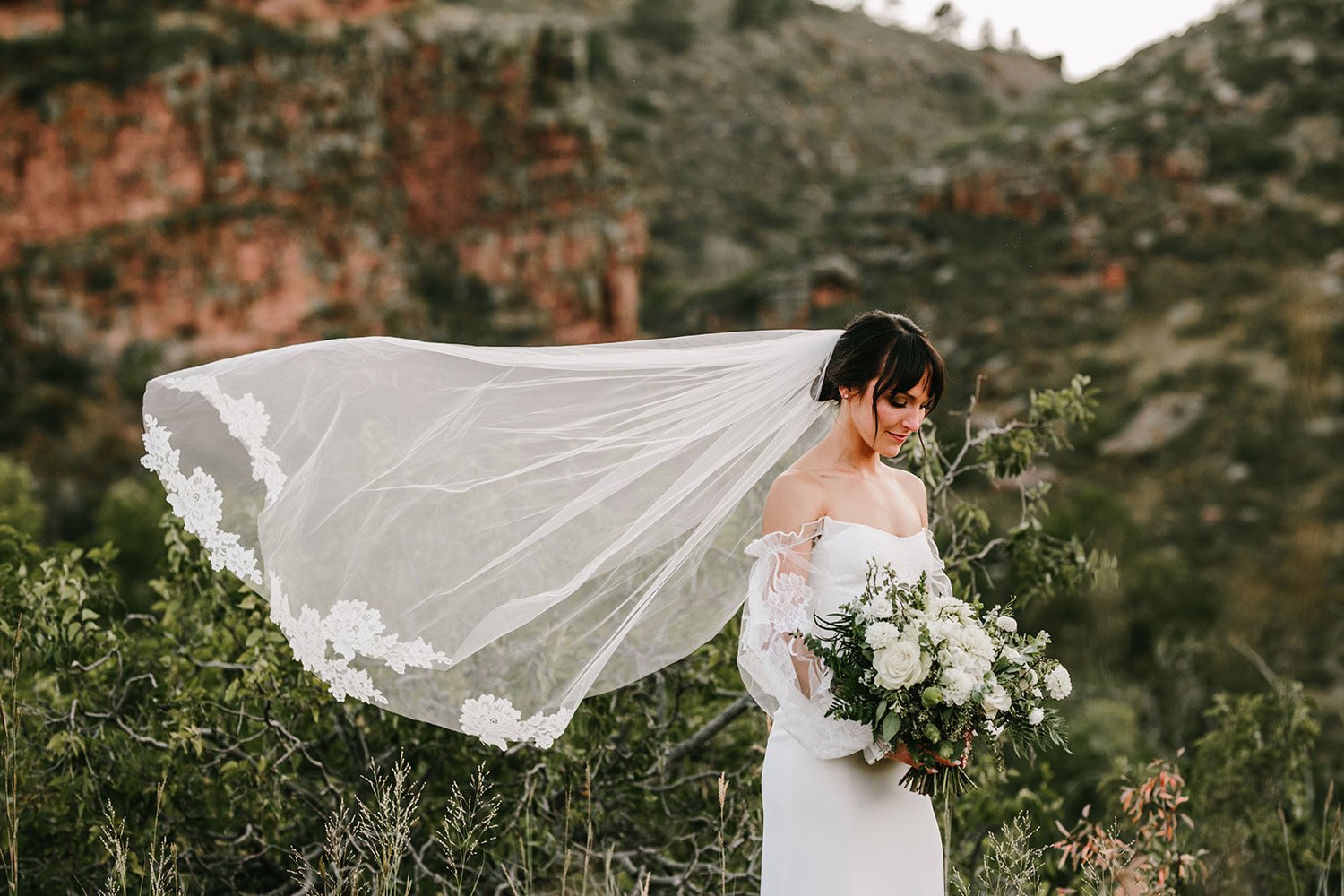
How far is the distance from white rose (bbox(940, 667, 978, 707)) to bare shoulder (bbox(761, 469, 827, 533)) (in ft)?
2.06

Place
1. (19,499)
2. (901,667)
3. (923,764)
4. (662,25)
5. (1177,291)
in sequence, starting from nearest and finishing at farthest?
(901,667)
(923,764)
(19,499)
(1177,291)
(662,25)

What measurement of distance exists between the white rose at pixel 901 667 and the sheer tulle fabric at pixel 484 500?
3.24 ft

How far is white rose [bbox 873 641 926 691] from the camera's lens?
280 centimetres

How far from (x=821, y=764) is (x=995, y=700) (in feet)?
1.76

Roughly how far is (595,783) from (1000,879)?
1633 mm

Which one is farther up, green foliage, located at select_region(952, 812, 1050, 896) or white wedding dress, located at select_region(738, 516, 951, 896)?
white wedding dress, located at select_region(738, 516, 951, 896)

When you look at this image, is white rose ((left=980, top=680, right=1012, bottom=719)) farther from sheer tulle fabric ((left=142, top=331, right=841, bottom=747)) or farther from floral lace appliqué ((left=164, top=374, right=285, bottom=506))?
floral lace appliqué ((left=164, top=374, right=285, bottom=506))

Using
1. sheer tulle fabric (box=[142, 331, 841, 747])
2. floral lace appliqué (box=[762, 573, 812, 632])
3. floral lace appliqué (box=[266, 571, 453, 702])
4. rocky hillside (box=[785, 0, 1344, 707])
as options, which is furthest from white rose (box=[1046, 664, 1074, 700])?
rocky hillside (box=[785, 0, 1344, 707])

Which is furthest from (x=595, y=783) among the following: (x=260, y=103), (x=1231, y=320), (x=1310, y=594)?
(x=260, y=103)

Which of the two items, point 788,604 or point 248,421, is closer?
point 788,604

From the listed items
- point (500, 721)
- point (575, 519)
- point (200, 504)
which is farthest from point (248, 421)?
point (500, 721)

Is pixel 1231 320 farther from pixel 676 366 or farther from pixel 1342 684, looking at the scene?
pixel 676 366

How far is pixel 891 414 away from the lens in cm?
335

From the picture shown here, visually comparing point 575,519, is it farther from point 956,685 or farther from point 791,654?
point 956,685
